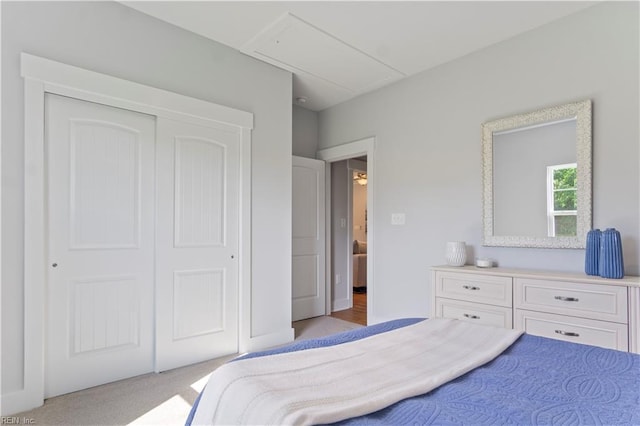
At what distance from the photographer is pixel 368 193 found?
4.04 m

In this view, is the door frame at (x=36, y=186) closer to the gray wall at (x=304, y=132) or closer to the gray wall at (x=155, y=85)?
the gray wall at (x=155, y=85)

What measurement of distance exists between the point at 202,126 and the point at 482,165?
2.42 m

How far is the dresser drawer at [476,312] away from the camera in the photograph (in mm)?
2539

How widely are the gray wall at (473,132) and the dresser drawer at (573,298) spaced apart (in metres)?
0.38

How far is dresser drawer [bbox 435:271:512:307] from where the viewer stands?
→ 8.36 feet

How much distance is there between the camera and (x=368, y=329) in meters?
1.60

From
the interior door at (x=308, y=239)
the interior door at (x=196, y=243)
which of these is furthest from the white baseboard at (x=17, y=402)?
the interior door at (x=308, y=239)

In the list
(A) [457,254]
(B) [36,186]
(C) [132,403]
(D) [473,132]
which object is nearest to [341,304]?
(A) [457,254]

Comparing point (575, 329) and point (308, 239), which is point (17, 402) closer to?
point (308, 239)

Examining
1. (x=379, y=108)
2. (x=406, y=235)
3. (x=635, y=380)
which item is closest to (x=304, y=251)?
(x=406, y=235)

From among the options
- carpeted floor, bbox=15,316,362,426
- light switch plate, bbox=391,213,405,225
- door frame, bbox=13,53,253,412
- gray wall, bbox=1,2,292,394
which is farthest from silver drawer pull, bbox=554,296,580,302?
door frame, bbox=13,53,253,412

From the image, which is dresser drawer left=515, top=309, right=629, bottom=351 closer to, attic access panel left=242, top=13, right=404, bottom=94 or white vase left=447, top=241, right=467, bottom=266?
white vase left=447, top=241, right=467, bottom=266

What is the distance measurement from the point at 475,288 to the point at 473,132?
1.40 metres

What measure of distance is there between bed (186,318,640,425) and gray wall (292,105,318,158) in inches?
134
